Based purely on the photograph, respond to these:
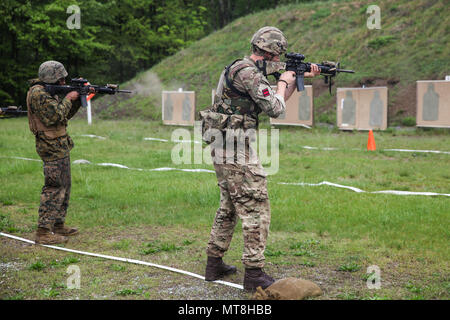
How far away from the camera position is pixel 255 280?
4.43 m

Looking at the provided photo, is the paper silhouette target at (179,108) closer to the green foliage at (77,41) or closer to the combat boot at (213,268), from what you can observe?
the green foliage at (77,41)

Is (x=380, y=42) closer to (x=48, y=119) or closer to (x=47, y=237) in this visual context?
(x=48, y=119)

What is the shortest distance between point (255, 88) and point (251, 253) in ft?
4.74

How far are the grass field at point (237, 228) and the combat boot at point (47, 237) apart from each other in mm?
180

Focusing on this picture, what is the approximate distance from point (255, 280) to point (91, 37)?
109 feet

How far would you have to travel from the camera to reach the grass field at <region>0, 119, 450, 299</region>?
4.69 metres

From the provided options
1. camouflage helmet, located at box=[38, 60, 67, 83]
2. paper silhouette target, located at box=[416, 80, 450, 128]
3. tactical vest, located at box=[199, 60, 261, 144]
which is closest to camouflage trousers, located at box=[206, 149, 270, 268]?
tactical vest, located at box=[199, 60, 261, 144]

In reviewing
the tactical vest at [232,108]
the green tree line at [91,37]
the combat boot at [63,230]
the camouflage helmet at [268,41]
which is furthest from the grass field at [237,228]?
the green tree line at [91,37]

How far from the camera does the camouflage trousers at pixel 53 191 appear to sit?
621 cm

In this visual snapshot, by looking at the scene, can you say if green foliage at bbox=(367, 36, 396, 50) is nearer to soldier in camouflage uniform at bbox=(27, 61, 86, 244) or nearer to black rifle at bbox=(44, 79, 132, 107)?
black rifle at bbox=(44, 79, 132, 107)

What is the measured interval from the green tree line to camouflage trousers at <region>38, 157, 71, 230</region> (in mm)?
20661

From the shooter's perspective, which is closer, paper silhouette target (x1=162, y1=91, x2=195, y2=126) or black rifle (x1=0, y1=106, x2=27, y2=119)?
black rifle (x1=0, y1=106, x2=27, y2=119)
